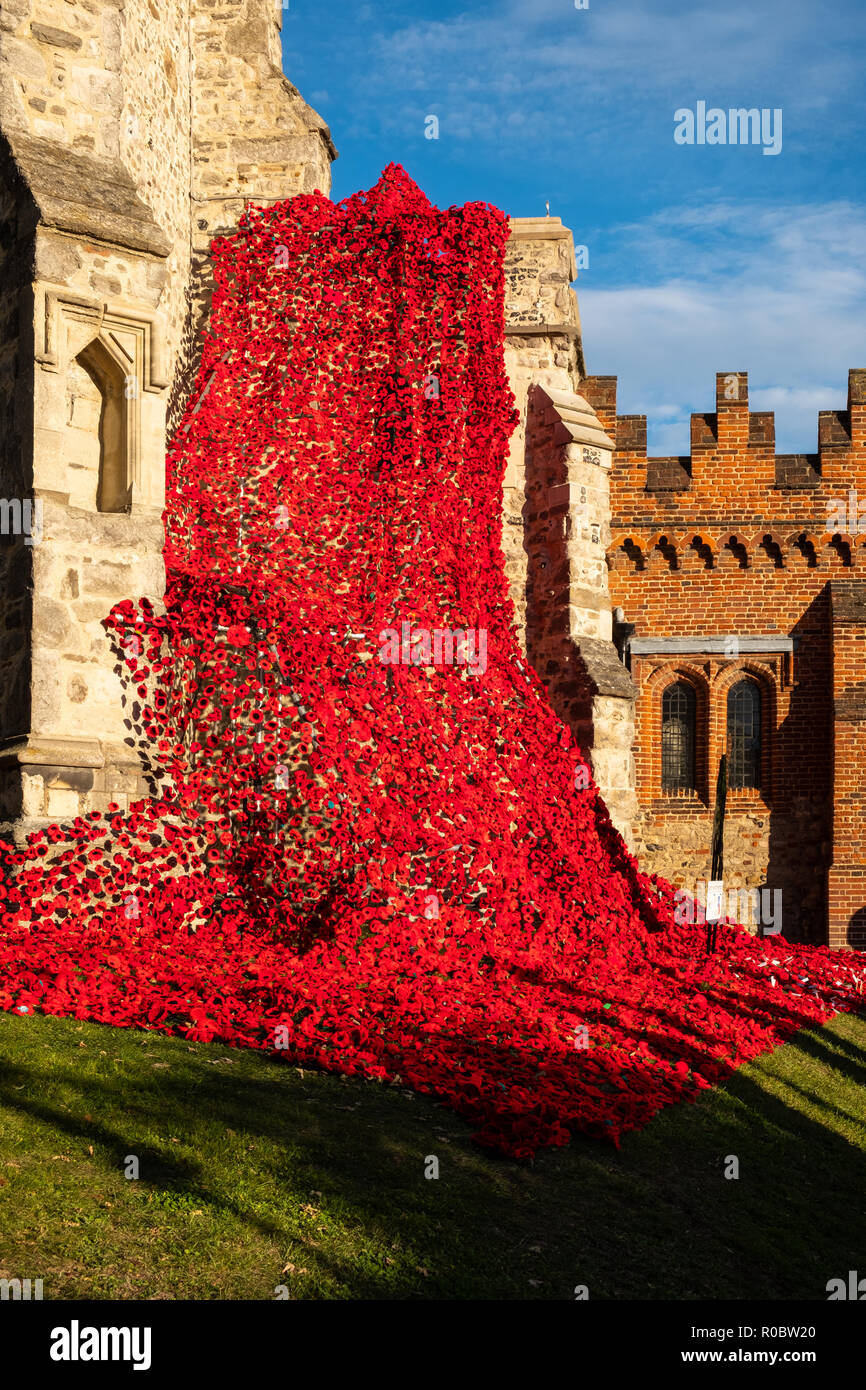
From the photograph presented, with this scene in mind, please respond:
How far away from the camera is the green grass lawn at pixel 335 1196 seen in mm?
4691

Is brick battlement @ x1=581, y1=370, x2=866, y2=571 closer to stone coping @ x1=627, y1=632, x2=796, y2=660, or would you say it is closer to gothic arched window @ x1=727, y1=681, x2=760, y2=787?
stone coping @ x1=627, y1=632, x2=796, y2=660

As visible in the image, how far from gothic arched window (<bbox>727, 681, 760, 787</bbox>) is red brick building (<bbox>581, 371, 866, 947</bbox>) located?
23 mm

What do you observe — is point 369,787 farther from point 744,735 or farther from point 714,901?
point 744,735

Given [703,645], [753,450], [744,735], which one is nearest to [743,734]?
[744,735]

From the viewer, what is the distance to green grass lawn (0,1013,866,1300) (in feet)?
15.4

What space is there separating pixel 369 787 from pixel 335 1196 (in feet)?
17.6

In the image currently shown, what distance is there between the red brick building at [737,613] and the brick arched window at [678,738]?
23 mm

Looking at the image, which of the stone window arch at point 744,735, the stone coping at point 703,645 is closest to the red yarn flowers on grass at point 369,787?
the stone window arch at point 744,735

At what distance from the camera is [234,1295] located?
175 inches

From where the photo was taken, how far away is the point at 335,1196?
211 inches

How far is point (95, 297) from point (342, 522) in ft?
11.4

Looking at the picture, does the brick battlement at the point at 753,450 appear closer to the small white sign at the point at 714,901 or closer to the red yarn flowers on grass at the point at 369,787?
the red yarn flowers on grass at the point at 369,787

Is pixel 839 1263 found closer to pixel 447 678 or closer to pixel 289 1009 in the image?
pixel 289 1009
